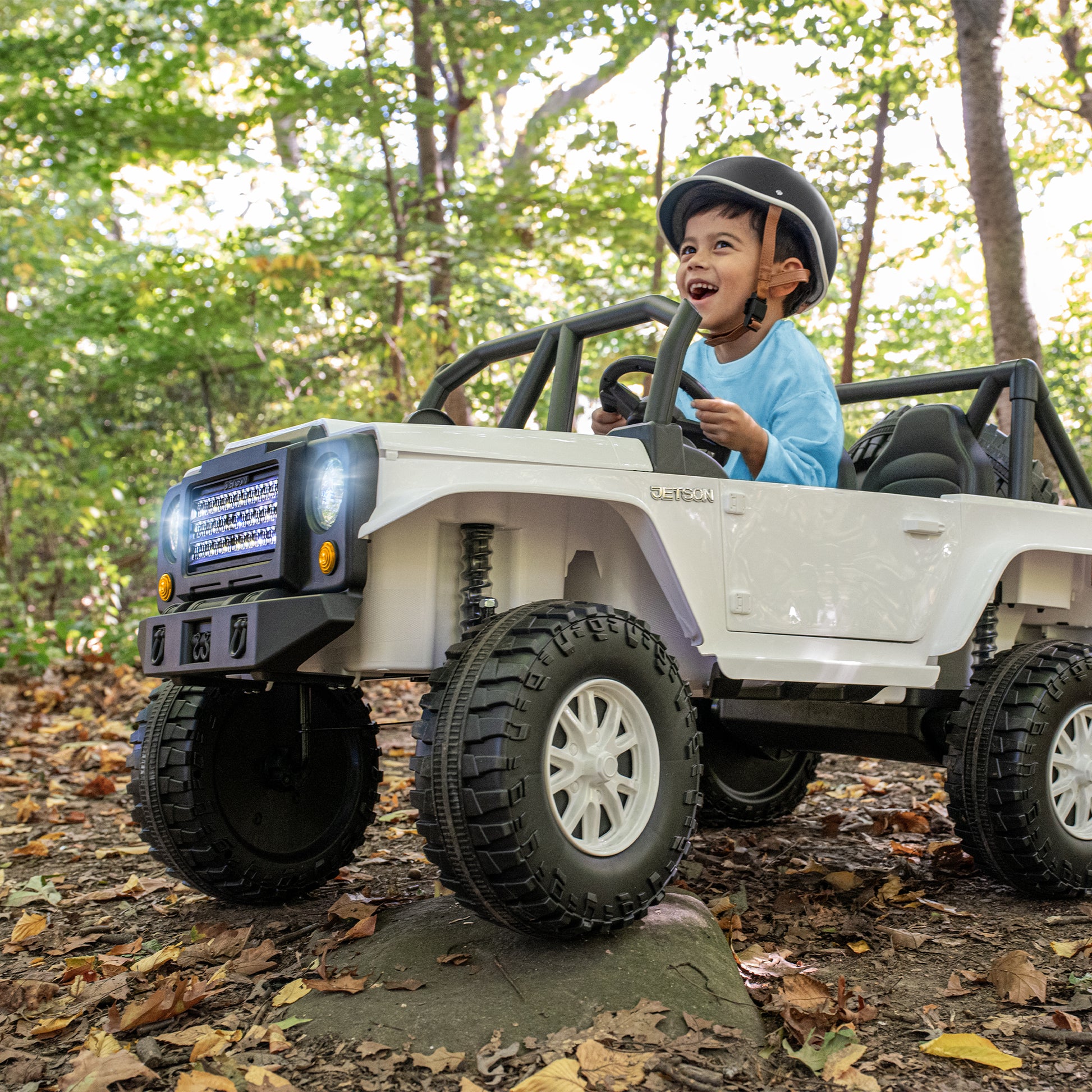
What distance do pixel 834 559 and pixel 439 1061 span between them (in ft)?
5.76

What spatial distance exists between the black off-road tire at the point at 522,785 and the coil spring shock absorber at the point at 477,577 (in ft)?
0.39

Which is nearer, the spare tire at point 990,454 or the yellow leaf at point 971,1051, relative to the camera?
the yellow leaf at point 971,1051

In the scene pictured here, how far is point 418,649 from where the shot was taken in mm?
2676

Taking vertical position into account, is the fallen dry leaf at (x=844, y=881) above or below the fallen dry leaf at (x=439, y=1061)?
below

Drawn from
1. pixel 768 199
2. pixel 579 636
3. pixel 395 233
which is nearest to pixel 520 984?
pixel 579 636

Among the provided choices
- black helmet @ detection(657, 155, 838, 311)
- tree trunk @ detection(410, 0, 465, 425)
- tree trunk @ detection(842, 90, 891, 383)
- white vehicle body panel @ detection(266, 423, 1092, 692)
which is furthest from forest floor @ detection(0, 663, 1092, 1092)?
tree trunk @ detection(842, 90, 891, 383)

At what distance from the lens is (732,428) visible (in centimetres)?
300

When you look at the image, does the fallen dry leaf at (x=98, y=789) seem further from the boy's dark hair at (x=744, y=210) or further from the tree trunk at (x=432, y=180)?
the tree trunk at (x=432, y=180)

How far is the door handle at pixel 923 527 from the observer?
3.28 m

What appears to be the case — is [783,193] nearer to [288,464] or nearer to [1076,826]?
[288,464]

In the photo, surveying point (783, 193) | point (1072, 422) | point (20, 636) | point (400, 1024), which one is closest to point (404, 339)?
point (20, 636)

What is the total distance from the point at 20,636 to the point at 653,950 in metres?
8.34

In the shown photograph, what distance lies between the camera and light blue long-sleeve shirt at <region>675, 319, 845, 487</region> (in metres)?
3.22

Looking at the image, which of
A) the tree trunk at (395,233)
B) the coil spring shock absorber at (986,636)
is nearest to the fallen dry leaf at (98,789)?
the coil spring shock absorber at (986,636)
